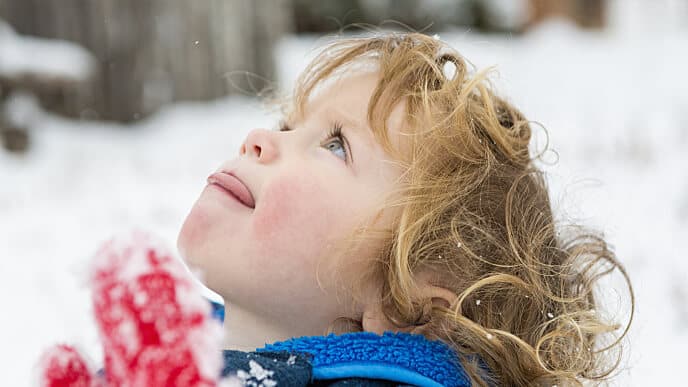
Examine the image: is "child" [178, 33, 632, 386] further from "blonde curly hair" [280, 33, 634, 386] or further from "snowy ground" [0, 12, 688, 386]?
"snowy ground" [0, 12, 688, 386]

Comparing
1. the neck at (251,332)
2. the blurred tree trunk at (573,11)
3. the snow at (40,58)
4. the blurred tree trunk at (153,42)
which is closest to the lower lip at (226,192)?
the neck at (251,332)

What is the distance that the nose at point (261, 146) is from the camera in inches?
72.5

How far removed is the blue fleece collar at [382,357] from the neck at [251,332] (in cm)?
11

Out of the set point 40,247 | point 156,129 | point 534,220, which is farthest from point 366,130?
point 156,129

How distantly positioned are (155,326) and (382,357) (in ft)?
1.92

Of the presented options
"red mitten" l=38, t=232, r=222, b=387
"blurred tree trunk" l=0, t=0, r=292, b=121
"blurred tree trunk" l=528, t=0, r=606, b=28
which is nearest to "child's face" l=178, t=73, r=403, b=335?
"red mitten" l=38, t=232, r=222, b=387

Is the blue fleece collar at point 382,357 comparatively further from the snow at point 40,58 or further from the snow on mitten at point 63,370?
the snow at point 40,58

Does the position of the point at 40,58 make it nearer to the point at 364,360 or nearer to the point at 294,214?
the point at 294,214

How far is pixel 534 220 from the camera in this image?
6.30ft

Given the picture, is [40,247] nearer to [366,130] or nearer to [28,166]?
[28,166]

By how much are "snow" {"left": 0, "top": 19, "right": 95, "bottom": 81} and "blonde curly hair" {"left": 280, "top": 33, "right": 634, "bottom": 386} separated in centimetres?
475

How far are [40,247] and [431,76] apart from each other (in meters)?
2.65

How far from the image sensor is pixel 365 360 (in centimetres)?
165

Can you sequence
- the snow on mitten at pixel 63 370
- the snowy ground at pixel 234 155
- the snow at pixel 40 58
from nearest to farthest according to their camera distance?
the snow on mitten at pixel 63 370
the snowy ground at pixel 234 155
the snow at pixel 40 58
